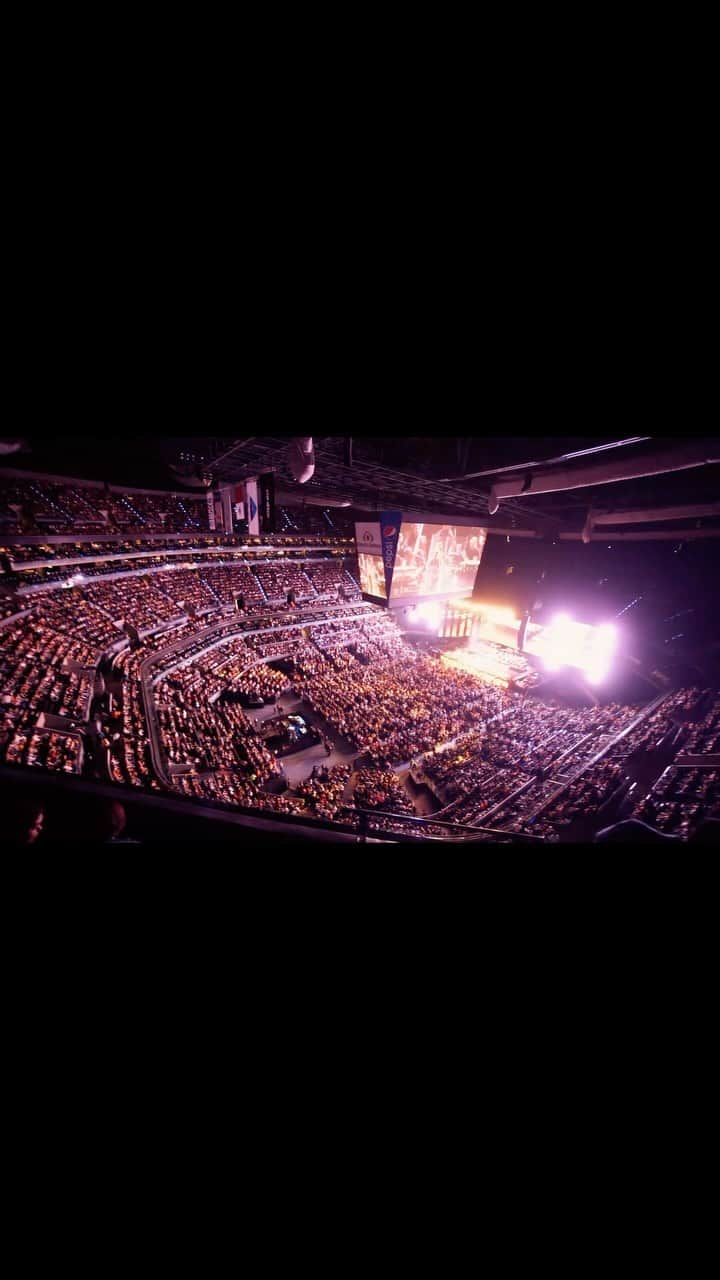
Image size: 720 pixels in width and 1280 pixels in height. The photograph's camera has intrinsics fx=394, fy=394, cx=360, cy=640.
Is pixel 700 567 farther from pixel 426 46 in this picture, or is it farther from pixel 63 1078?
pixel 63 1078

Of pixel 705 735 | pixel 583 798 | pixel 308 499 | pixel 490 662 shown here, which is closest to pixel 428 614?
pixel 490 662

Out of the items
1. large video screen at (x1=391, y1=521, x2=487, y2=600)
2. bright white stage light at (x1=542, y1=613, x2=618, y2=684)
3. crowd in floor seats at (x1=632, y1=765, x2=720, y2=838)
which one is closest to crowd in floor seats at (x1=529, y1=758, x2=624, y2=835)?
crowd in floor seats at (x1=632, y1=765, x2=720, y2=838)

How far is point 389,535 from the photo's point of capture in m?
11.8

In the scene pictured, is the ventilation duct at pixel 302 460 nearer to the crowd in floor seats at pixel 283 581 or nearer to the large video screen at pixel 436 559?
the large video screen at pixel 436 559

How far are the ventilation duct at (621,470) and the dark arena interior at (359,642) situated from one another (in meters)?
0.04

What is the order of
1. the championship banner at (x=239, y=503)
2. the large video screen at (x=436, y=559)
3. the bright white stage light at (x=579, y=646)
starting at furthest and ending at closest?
the large video screen at (x=436, y=559)
the bright white stage light at (x=579, y=646)
the championship banner at (x=239, y=503)

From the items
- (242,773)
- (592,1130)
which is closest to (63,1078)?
(592,1130)

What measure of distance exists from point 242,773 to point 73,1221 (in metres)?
7.51

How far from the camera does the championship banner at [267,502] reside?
10.5 metres

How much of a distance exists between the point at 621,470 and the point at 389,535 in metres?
6.35

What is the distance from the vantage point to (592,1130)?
168 cm

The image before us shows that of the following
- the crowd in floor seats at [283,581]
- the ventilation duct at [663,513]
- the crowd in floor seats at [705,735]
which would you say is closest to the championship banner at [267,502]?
the crowd in floor seats at [283,581]

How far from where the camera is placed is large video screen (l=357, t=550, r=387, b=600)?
63.2 ft

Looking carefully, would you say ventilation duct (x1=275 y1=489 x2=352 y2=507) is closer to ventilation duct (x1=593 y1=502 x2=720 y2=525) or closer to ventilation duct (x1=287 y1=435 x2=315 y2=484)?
ventilation duct (x1=593 y1=502 x2=720 y2=525)
